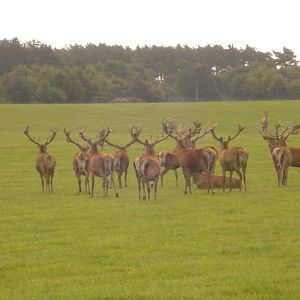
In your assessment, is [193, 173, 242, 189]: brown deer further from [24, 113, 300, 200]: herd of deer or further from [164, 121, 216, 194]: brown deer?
[164, 121, 216, 194]: brown deer

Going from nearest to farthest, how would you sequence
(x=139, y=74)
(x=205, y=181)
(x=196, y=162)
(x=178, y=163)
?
1. (x=196, y=162)
2. (x=205, y=181)
3. (x=178, y=163)
4. (x=139, y=74)

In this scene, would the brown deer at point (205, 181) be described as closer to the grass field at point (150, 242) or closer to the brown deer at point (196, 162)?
the brown deer at point (196, 162)

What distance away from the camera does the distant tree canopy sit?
92938 millimetres

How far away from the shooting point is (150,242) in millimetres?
14867

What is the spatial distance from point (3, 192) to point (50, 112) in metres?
41.0

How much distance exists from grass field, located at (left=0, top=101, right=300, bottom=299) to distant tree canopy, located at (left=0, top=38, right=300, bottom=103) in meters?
62.9

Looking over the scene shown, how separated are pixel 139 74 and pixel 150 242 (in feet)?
334

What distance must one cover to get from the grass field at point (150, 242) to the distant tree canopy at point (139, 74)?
6294cm

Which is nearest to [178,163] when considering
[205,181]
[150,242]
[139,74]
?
[205,181]

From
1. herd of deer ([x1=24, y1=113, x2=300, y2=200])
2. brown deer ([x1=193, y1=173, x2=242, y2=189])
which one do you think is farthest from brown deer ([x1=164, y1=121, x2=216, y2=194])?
brown deer ([x1=193, y1=173, x2=242, y2=189])

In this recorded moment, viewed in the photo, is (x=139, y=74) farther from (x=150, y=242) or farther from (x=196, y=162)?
(x=150, y=242)

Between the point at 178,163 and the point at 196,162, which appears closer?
the point at 196,162

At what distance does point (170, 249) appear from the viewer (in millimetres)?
14133

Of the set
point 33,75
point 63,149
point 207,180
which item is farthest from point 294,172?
point 33,75
